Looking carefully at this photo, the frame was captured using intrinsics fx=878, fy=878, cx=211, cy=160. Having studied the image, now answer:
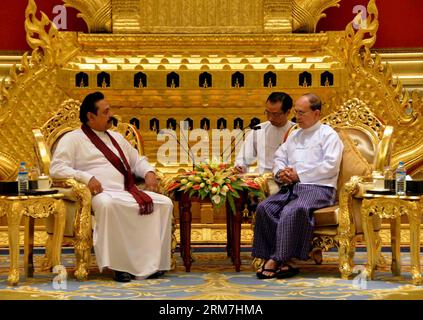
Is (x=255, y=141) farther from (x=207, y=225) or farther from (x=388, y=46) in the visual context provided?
(x=388, y=46)

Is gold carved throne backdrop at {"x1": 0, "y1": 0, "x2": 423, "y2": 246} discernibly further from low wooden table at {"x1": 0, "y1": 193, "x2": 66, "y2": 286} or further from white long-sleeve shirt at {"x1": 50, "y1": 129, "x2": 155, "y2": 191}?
low wooden table at {"x1": 0, "y1": 193, "x2": 66, "y2": 286}

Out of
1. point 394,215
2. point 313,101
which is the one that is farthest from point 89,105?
point 394,215

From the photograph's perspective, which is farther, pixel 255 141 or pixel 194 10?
pixel 194 10

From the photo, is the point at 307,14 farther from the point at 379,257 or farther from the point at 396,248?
the point at 396,248

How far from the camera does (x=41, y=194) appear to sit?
6.04m

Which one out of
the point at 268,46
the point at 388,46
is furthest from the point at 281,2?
the point at 388,46

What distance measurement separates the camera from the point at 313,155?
6.62 metres

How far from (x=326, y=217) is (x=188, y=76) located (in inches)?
111

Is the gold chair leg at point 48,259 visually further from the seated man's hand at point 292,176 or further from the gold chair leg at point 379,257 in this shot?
the gold chair leg at point 379,257

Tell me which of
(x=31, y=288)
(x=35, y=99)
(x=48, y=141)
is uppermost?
(x=35, y=99)

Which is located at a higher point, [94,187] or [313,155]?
[313,155]

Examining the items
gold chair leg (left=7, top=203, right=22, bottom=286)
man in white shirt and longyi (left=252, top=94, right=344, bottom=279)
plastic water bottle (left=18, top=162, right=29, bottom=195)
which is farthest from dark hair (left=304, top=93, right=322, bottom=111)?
gold chair leg (left=7, top=203, right=22, bottom=286)

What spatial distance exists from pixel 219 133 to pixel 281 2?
1.50 m

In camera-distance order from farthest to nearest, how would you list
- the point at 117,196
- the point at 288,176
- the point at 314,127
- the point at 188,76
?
the point at 188,76, the point at 314,127, the point at 288,176, the point at 117,196
